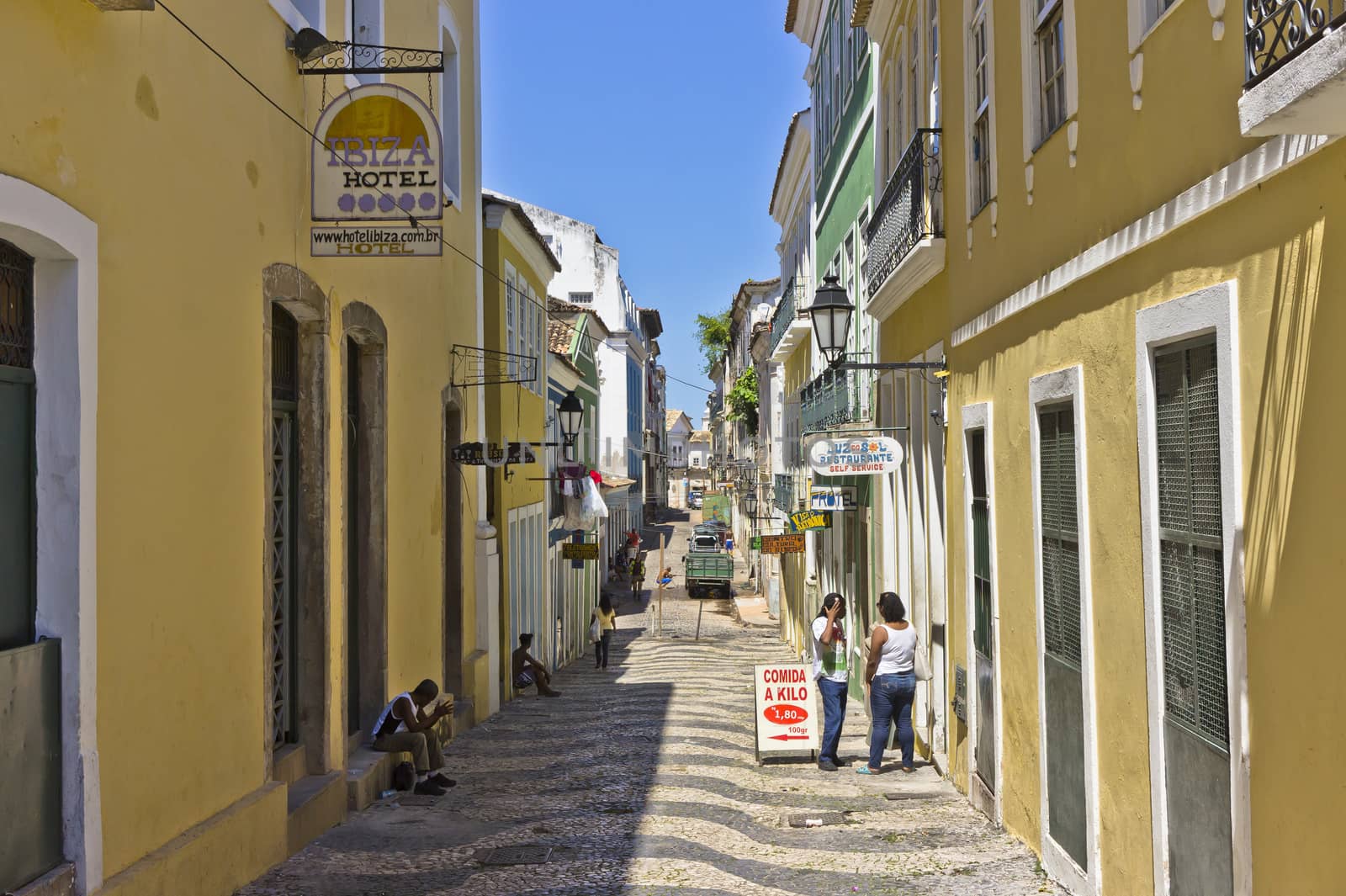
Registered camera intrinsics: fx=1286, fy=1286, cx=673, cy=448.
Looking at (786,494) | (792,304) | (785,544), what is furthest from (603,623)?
(792,304)

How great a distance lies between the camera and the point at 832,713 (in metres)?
11.0

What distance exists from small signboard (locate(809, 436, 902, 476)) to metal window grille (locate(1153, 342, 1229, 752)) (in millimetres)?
5891

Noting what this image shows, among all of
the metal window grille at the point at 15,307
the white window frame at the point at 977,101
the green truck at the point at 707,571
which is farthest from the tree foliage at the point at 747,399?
the metal window grille at the point at 15,307

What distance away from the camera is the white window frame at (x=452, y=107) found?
47.1 feet

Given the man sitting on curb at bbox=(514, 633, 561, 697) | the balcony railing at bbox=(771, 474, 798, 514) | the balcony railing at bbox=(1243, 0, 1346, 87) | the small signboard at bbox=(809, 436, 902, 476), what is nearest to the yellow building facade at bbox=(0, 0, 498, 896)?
the small signboard at bbox=(809, 436, 902, 476)

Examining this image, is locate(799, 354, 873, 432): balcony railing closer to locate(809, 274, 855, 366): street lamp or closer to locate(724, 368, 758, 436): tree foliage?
locate(809, 274, 855, 366): street lamp

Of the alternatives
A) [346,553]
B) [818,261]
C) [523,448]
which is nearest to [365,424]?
[346,553]

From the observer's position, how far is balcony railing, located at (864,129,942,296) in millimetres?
10461

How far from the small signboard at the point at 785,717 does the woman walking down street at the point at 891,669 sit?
0.94m

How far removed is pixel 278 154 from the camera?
8180mm

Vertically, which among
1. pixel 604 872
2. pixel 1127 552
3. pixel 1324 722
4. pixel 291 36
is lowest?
pixel 604 872

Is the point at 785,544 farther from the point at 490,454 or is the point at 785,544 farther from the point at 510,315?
the point at 490,454

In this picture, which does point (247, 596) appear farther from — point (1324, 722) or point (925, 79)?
point (925, 79)

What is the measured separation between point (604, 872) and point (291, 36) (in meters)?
5.64
